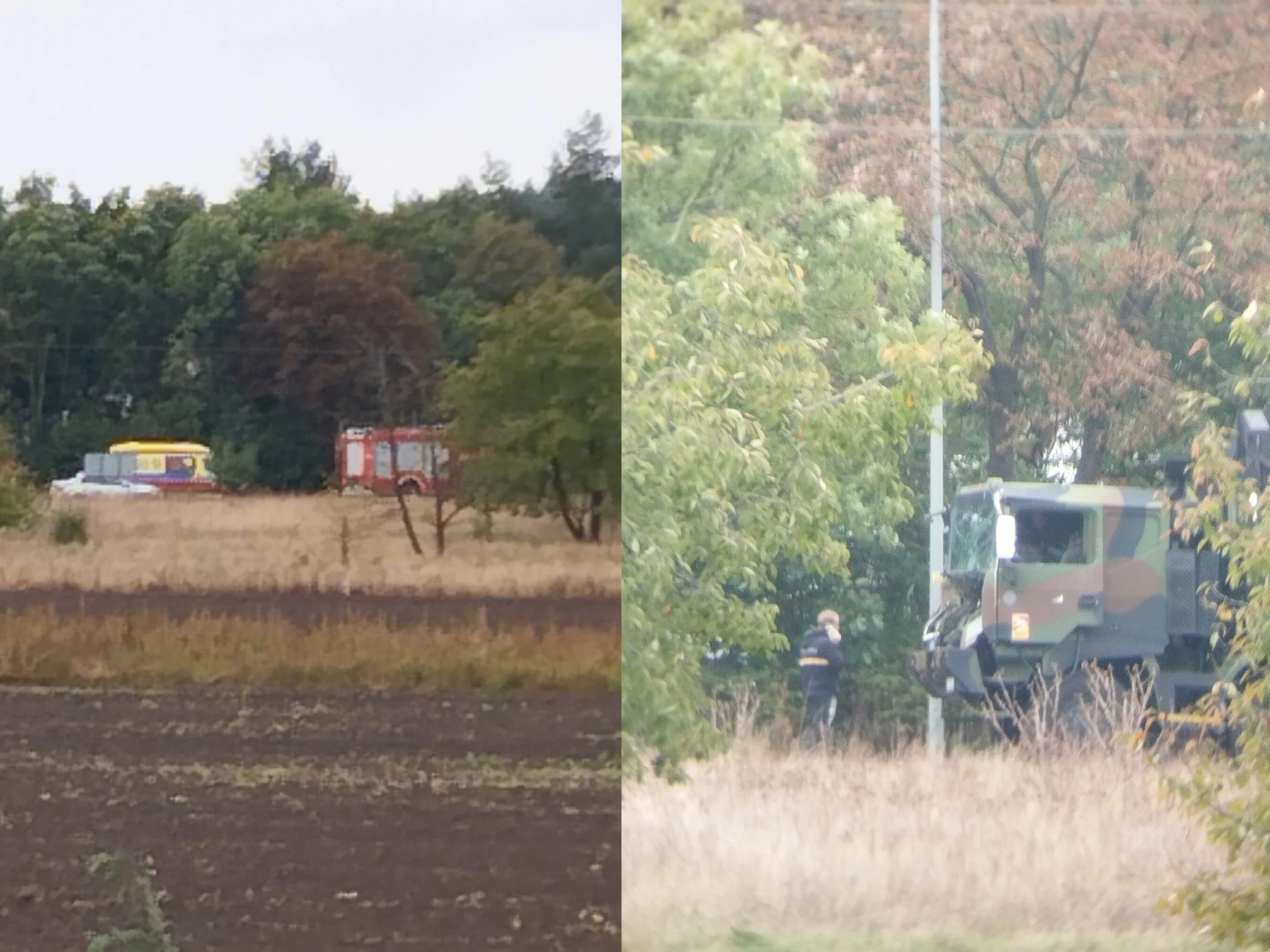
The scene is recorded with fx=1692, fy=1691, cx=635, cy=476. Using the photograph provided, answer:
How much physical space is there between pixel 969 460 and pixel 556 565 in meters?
1.27

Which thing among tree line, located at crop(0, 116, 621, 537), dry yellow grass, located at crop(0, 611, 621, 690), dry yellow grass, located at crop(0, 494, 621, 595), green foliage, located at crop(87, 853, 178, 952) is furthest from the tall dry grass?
green foliage, located at crop(87, 853, 178, 952)

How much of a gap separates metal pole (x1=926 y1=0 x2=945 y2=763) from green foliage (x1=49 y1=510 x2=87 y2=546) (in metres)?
2.49

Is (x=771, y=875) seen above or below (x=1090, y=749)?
below

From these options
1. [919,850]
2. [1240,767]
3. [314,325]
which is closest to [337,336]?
[314,325]

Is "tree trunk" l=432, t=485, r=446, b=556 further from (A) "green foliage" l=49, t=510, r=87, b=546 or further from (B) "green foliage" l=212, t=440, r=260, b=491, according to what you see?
(A) "green foliage" l=49, t=510, r=87, b=546

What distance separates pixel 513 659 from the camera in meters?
5.01

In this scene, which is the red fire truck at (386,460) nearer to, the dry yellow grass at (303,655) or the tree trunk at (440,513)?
the tree trunk at (440,513)

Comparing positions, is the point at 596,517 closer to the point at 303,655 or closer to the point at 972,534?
the point at 303,655

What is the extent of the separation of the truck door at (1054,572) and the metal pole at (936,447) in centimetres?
19

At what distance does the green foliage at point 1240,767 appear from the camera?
498cm

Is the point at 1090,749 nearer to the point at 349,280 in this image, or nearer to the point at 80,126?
the point at 349,280

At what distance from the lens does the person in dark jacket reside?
16.6ft

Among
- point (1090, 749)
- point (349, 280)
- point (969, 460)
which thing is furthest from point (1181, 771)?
point (349, 280)

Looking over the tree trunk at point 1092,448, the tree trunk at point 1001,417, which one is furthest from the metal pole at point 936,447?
the tree trunk at point 1092,448
